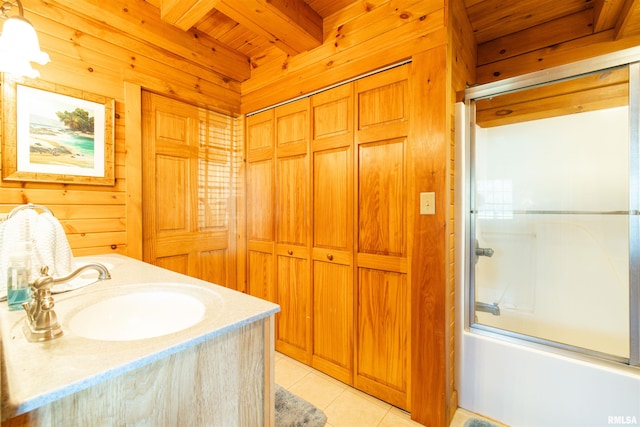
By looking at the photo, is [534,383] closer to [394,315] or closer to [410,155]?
[394,315]

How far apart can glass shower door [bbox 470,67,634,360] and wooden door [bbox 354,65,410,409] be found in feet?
1.56

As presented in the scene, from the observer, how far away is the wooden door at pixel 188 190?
1960 mm

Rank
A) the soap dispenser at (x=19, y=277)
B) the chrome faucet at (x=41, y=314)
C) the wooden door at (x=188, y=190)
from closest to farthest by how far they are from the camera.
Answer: the chrome faucet at (x=41, y=314)
the soap dispenser at (x=19, y=277)
the wooden door at (x=188, y=190)

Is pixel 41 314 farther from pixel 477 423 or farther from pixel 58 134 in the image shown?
pixel 477 423

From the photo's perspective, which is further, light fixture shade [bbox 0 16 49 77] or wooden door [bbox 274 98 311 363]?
wooden door [bbox 274 98 311 363]

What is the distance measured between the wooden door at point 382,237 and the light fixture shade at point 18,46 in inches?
60.7

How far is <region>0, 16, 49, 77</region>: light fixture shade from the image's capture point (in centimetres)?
101

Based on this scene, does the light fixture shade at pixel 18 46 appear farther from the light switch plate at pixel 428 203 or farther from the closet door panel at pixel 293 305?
the light switch plate at pixel 428 203

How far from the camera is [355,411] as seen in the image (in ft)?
5.22

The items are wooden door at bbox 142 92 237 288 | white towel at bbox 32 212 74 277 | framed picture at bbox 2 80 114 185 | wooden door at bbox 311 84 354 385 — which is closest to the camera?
white towel at bbox 32 212 74 277

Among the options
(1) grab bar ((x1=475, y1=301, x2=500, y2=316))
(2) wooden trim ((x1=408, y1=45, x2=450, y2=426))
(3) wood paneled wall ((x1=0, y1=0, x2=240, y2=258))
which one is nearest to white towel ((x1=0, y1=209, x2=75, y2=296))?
(3) wood paneled wall ((x1=0, y1=0, x2=240, y2=258))

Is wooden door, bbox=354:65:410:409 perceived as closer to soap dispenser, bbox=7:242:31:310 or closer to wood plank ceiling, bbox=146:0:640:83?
wood plank ceiling, bbox=146:0:640:83

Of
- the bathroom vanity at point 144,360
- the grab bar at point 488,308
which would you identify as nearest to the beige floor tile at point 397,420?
the grab bar at point 488,308

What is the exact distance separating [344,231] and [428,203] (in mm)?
582
